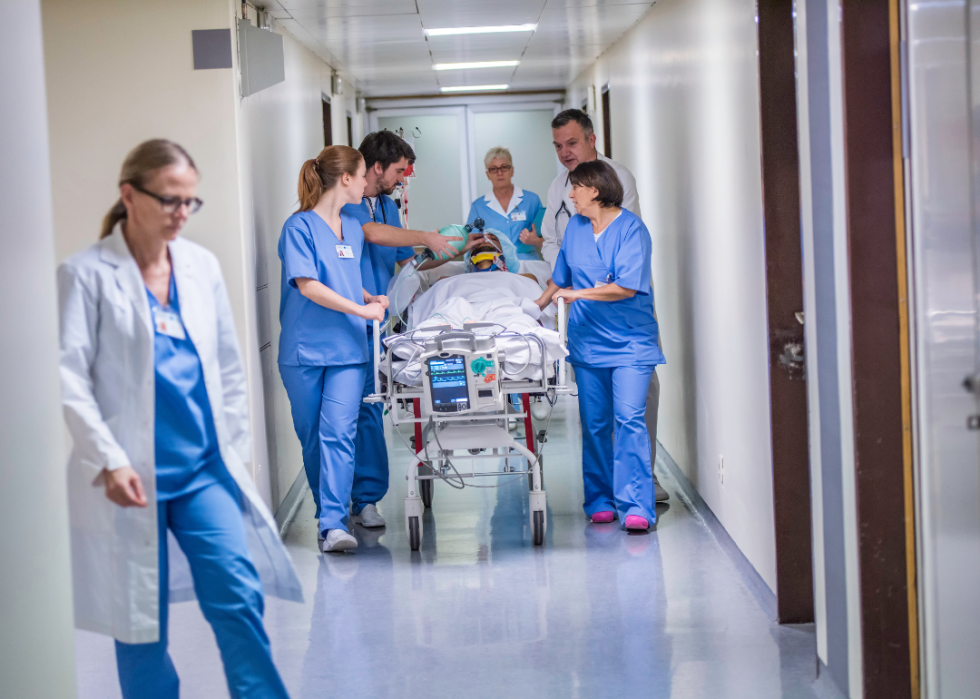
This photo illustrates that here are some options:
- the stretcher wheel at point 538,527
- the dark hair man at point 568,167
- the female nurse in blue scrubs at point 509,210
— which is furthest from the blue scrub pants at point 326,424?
the female nurse in blue scrubs at point 509,210

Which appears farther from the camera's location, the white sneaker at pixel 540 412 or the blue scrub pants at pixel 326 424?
the white sneaker at pixel 540 412

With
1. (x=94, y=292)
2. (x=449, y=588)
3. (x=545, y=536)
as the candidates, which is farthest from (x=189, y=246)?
(x=545, y=536)

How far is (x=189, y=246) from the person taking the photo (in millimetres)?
1565

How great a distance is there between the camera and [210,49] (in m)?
1.67

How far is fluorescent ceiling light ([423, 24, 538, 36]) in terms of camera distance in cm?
552

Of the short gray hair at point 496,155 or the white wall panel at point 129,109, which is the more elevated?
the short gray hair at point 496,155

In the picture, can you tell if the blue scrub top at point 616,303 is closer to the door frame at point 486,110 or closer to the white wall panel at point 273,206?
the white wall panel at point 273,206

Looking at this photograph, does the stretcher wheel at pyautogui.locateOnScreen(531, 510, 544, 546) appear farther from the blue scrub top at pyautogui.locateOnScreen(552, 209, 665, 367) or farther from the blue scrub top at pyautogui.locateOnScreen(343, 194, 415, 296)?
the blue scrub top at pyautogui.locateOnScreen(343, 194, 415, 296)

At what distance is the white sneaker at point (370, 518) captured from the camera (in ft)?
13.6

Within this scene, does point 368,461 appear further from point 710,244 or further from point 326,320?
point 326,320

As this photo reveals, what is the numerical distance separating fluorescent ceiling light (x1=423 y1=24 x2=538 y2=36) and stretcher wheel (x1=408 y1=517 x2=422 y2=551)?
110 inches

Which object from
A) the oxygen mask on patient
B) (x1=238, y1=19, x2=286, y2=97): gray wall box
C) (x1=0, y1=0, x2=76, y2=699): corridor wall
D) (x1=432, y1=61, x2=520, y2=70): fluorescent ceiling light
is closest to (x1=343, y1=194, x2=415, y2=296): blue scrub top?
the oxygen mask on patient

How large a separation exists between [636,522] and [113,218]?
2843mm

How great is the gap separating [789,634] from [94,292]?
7.31 ft
